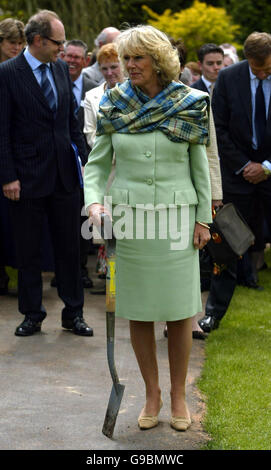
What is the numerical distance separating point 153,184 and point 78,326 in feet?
7.99

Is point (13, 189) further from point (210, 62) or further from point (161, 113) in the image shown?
point (210, 62)

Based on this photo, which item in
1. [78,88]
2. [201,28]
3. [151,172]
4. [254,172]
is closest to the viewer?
[151,172]

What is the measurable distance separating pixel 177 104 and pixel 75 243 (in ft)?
7.87

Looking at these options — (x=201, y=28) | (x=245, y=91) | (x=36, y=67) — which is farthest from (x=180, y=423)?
(x=201, y=28)

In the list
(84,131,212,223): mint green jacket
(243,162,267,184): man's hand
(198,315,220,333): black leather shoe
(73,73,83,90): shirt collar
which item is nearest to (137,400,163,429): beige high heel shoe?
(84,131,212,223): mint green jacket

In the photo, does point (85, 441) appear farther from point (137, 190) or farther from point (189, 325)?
point (137, 190)

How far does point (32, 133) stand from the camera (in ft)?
20.7

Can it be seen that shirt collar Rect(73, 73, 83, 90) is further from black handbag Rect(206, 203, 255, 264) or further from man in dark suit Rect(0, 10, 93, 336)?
black handbag Rect(206, 203, 255, 264)

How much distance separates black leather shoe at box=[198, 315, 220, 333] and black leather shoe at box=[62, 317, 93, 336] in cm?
89

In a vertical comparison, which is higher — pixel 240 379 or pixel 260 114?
pixel 260 114

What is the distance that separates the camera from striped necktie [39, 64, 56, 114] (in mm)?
6320

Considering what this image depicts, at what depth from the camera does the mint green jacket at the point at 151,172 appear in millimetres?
4469

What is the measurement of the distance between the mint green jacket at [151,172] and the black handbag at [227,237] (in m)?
1.70
